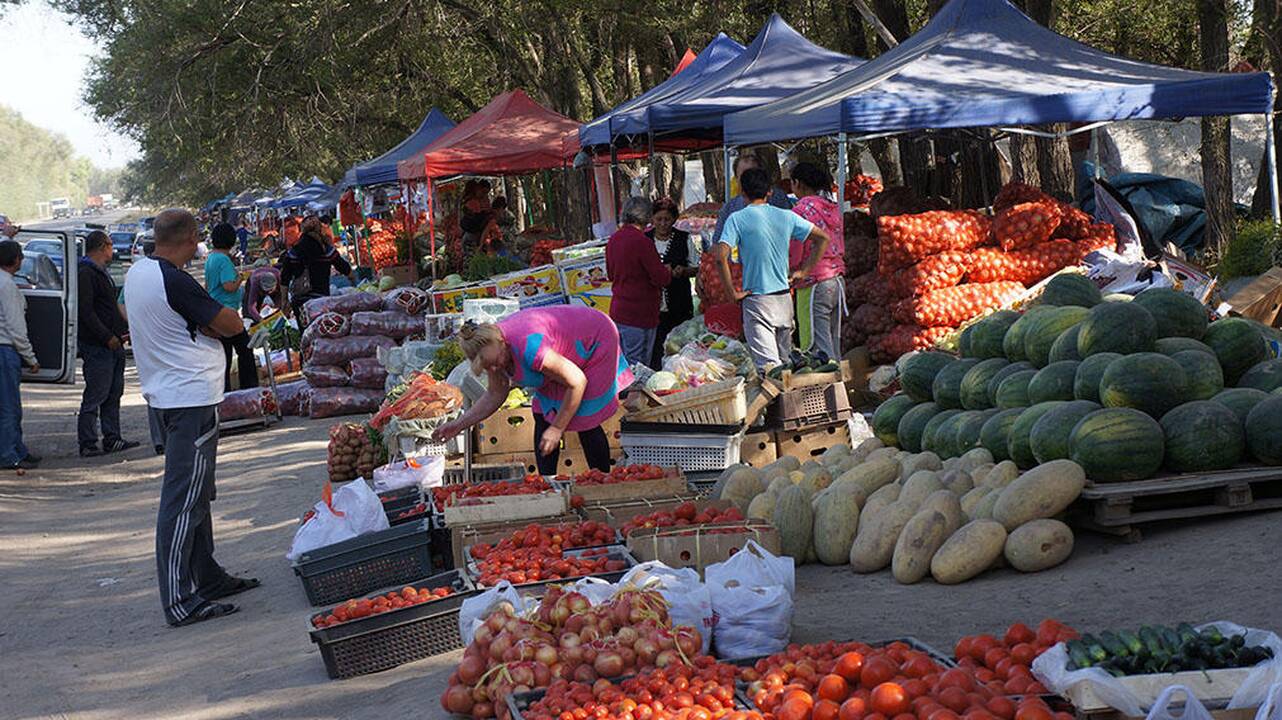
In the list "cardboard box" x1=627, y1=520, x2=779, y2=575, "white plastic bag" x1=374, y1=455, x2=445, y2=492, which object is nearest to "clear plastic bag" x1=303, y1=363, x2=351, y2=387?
"white plastic bag" x1=374, y1=455, x2=445, y2=492

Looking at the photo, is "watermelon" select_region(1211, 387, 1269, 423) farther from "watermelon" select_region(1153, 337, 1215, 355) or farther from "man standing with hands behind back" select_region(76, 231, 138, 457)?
"man standing with hands behind back" select_region(76, 231, 138, 457)

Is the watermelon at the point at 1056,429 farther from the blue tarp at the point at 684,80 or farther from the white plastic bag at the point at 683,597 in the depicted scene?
the blue tarp at the point at 684,80

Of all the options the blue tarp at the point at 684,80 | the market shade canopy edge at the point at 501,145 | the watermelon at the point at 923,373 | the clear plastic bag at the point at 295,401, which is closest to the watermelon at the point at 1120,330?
the watermelon at the point at 923,373

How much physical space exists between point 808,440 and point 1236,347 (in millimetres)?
3333

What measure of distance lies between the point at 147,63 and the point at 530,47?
8.17 meters

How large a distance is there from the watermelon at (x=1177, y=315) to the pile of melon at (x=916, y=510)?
50.0 inches

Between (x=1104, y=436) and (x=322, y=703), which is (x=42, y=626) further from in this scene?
(x=1104, y=436)

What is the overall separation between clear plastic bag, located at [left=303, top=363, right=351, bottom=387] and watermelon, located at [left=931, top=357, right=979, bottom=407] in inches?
390

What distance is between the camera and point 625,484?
319 inches

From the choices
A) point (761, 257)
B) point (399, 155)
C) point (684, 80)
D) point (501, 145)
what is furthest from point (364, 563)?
point (399, 155)

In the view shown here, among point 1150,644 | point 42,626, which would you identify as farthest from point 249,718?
point 1150,644

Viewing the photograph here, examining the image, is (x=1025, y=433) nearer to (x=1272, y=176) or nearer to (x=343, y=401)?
(x=1272, y=176)

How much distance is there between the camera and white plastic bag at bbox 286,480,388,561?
8344 millimetres

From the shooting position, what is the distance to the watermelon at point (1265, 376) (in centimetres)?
724
